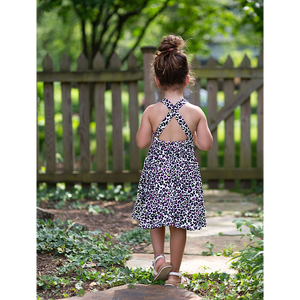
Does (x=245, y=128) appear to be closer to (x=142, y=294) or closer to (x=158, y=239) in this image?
(x=158, y=239)

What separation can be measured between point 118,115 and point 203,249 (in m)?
2.76

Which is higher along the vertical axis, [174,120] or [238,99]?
[238,99]

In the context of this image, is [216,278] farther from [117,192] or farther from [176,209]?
[117,192]

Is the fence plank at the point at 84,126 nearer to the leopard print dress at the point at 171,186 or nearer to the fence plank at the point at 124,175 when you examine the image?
the fence plank at the point at 124,175

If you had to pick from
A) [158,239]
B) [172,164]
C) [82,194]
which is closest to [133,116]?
[82,194]

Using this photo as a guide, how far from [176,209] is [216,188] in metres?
3.31

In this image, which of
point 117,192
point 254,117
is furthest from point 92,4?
point 254,117

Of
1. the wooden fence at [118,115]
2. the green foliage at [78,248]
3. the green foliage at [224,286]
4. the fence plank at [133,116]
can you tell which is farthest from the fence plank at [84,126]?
the green foliage at [224,286]

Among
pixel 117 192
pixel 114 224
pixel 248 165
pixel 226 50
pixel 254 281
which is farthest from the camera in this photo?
pixel 226 50

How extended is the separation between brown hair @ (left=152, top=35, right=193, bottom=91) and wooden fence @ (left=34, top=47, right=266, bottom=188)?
2.77 meters

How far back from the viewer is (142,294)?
2.23 m

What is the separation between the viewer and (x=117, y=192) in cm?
528

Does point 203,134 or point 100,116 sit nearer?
point 203,134

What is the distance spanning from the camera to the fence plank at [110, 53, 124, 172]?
5.43m
